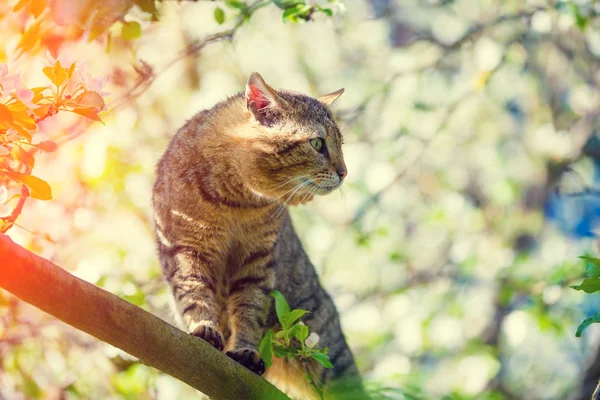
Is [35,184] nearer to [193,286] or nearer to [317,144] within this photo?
[193,286]

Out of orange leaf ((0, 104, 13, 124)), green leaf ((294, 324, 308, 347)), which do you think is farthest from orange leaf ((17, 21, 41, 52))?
green leaf ((294, 324, 308, 347))

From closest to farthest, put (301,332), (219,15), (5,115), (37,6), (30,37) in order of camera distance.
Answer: (5,115), (37,6), (301,332), (30,37), (219,15)

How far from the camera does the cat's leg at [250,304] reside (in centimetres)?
276

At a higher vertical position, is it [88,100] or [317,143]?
[88,100]

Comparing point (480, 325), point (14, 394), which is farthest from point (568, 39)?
point (14, 394)

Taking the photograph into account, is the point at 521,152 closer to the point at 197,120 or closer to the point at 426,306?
the point at 426,306

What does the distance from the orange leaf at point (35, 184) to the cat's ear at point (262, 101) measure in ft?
3.83

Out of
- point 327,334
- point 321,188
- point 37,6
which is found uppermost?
point 37,6

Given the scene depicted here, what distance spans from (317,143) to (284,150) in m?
0.14

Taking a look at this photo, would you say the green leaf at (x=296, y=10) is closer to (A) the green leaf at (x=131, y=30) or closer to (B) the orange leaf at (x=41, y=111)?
(A) the green leaf at (x=131, y=30)

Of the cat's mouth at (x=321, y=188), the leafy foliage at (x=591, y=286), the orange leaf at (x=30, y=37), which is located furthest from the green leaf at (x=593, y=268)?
the orange leaf at (x=30, y=37)

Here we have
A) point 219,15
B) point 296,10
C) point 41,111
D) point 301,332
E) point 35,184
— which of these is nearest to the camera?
point 35,184

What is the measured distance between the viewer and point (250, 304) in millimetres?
2887

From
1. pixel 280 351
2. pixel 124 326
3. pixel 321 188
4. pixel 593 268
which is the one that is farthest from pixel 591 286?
pixel 321 188
